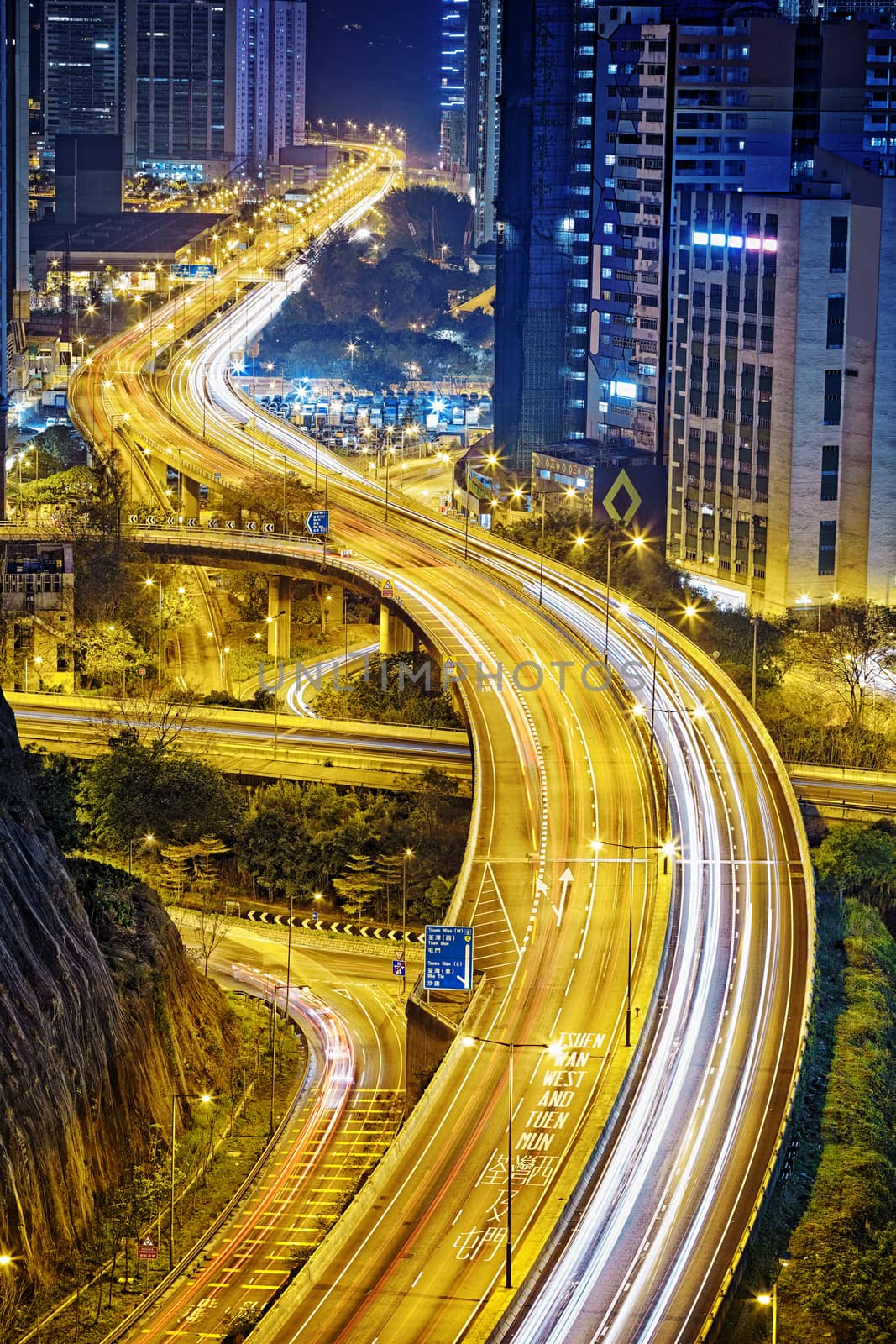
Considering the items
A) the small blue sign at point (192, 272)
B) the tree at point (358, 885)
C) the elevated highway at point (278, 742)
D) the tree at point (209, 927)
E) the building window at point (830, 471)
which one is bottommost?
the tree at point (209, 927)

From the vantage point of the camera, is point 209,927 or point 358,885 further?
point 358,885

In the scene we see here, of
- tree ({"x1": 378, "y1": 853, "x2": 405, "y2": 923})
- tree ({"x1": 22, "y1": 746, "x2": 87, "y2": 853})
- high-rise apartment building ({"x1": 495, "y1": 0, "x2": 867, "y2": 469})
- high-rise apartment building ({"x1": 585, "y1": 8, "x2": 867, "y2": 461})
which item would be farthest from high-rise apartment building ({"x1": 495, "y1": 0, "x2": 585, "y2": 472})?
tree ({"x1": 22, "y1": 746, "x2": 87, "y2": 853})

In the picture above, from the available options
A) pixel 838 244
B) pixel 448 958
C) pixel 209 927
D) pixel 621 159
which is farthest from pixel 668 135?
pixel 448 958

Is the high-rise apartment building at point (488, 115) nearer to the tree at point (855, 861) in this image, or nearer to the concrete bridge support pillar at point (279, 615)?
the concrete bridge support pillar at point (279, 615)

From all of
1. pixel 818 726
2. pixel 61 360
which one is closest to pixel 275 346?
pixel 61 360

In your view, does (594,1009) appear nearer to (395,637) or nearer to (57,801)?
(57,801)

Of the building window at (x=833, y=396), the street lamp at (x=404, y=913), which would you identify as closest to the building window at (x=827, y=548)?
the building window at (x=833, y=396)
